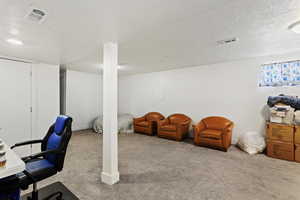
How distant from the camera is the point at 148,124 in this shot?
5160 mm

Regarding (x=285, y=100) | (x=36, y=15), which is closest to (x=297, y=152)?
(x=285, y=100)

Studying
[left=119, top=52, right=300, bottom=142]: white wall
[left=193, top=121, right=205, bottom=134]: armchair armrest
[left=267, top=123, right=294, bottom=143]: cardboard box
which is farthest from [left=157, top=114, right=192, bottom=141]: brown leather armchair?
[left=267, top=123, right=294, bottom=143]: cardboard box

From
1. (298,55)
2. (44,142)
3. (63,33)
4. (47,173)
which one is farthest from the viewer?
(298,55)

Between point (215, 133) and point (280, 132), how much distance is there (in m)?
1.27

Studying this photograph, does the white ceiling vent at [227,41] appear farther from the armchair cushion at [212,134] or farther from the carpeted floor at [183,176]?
the carpeted floor at [183,176]

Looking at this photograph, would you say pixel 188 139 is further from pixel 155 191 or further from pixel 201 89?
pixel 155 191

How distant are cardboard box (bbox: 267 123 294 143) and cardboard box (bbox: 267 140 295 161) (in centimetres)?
8

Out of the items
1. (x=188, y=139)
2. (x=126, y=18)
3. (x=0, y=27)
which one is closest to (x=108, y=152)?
(x=126, y=18)

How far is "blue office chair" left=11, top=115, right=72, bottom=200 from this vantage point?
1.47 meters

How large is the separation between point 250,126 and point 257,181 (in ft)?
6.41

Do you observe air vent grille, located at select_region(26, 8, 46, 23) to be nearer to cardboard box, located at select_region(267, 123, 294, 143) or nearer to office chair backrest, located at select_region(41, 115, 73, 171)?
office chair backrest, located at select_region(41, 115, 73, 171)

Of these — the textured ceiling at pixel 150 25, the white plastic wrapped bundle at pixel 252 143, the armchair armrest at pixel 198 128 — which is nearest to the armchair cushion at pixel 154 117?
the armchair armrest at pixel 198 128

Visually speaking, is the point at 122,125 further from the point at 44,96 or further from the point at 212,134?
the point at 212,134

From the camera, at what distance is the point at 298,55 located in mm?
3320
